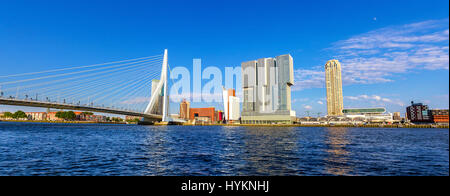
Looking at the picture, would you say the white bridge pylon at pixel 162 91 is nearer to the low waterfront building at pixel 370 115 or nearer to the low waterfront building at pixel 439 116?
the low waterfront building at pixel 370 115

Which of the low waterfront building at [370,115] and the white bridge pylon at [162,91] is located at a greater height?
the white bridge pylon at [162,91]

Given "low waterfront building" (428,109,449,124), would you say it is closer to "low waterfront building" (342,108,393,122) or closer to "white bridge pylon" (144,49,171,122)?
"low waterfront building" (342,108,393,122)

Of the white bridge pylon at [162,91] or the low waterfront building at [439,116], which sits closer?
the white bridge pylon at [162,91]

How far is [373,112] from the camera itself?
18762cm

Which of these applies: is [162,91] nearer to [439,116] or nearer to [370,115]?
[370,115]

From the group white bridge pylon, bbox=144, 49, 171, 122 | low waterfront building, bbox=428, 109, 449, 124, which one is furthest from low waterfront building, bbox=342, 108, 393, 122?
white bridge pylon, bbox=144, 49, 171, 122

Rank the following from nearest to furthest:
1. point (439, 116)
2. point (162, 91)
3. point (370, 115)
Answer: point (162, 91) → point (439, 116) → point (370, 115)

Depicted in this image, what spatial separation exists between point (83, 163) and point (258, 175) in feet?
36.8

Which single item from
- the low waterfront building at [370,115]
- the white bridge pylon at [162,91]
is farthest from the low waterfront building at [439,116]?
the white bridge pylon at [162,91]

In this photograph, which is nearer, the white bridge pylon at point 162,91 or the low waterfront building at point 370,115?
the white bridge pylon at point 162,91

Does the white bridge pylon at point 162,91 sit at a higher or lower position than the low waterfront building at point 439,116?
higher

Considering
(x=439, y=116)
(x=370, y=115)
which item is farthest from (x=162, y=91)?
(x=439, y=116)

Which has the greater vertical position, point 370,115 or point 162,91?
point 162,91
